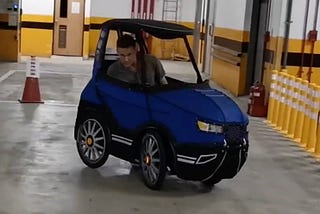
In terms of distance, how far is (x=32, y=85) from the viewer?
10.0 m

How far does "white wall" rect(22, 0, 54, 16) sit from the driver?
42.4ft

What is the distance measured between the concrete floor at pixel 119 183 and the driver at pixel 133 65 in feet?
3.17

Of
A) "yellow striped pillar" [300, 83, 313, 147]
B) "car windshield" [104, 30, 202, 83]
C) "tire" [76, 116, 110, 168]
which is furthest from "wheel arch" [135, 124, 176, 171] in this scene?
"car windshield" [104, 30, 202, 83]

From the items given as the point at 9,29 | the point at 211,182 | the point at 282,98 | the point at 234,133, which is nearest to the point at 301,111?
the point at 282,98

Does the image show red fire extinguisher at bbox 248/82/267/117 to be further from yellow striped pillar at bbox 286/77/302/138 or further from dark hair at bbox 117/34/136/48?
dark hair at bbox 117/34/136/48

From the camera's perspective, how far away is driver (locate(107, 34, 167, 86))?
5926 mm

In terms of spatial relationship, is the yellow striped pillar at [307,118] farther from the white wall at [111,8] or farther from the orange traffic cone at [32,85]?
the white wall at [111,8]

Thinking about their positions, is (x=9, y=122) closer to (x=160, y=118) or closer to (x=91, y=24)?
(x=160, y=118)

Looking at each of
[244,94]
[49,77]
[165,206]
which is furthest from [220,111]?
[49,77]

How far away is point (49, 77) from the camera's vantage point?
1381 cm

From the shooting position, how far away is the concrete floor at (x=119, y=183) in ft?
17.0

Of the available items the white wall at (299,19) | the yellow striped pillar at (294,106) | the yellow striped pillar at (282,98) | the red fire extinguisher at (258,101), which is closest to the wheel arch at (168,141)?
the yellow striped pillar at (294,106)

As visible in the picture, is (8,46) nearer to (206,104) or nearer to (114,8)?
(114,8)

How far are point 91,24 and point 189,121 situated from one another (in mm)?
15539
